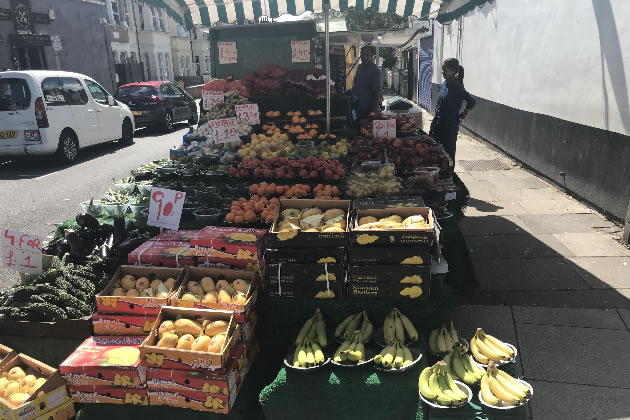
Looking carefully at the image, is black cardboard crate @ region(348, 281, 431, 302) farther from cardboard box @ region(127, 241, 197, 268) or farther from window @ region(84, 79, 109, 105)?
window @ region(84, 79, 109, 105)

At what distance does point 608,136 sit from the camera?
270 inches

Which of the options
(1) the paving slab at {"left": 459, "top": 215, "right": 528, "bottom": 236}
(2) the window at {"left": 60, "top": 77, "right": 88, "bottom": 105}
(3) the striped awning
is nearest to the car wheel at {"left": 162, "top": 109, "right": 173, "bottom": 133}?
(2) the window at {"left": 60, "top": 77, "right": 88, "bottom": 105}

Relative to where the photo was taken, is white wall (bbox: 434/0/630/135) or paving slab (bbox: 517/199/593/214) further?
paving slab (bbox: 517/199/593/214)

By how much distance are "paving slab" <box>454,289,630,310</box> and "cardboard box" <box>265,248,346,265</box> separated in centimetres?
197

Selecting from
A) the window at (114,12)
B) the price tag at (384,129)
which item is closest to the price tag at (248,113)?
the price tag at (384,129)

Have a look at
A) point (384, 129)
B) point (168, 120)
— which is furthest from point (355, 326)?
point (168, 120)

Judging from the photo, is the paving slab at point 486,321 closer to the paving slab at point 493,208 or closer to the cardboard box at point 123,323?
the cardboard box at point 123,323

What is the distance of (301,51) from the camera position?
8320 millimetres

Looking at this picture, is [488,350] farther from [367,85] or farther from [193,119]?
[193,119]

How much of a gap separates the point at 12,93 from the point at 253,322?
9.89m

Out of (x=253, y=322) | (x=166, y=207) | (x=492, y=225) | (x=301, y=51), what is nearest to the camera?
(x=253, y=322)

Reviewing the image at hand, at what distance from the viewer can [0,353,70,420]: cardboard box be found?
9.09ft

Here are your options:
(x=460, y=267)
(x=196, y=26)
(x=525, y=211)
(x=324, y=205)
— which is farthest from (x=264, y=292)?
(x=196, y=26)

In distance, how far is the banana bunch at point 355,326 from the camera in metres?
3.29
